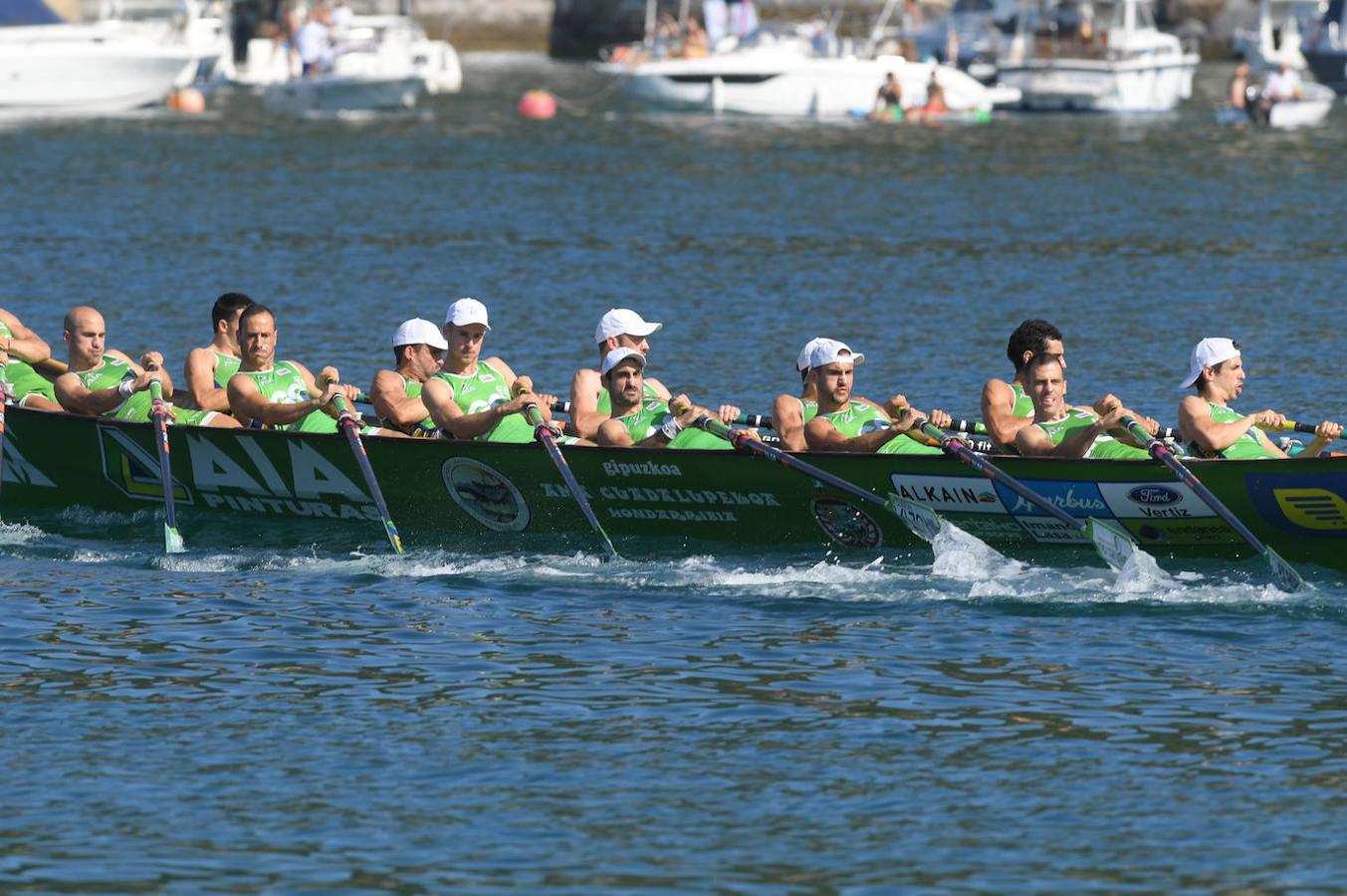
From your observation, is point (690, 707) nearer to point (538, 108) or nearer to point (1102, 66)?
point (538, 108)

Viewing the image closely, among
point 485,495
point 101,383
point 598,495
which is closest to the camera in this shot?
point 598,495

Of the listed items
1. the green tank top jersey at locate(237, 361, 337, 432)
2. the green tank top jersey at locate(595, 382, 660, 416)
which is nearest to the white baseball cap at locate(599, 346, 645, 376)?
the green tank top jersey at locate(595, 382, 660, 416)

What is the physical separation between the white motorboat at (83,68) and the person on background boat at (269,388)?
156 ft

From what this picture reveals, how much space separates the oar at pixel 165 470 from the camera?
18172 millimetres

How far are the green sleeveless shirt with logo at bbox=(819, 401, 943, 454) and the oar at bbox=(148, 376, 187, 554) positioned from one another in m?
4.84

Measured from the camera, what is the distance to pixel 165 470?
18.4m

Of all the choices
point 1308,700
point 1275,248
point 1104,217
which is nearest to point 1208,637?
point 1308,700

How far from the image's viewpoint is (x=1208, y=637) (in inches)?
599

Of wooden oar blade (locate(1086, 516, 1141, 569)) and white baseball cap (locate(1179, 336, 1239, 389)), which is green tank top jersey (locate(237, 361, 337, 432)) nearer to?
wooden oar blade (locate(1086, 516, 1141, 569))

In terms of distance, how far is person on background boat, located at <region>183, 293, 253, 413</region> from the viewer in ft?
63.0

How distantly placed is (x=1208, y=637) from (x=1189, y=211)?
30431 millimetres

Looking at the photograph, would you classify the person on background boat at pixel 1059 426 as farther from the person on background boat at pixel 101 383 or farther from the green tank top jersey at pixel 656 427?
the person on background boat at pixel 101 383

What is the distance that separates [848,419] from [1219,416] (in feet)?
8.32

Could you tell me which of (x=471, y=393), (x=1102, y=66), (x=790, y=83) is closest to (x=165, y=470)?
(x=471, y=393)
